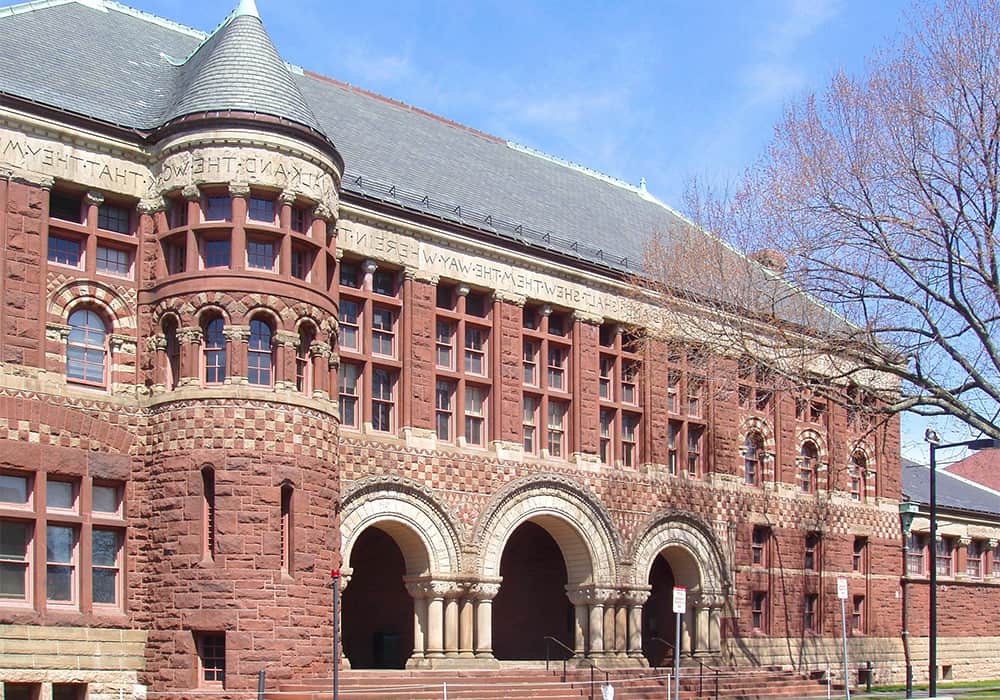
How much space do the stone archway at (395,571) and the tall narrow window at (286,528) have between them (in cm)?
204

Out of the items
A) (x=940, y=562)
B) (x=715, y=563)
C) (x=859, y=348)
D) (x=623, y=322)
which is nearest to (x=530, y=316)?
(x=623, y=322)

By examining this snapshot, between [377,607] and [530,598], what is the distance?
16.5 ft

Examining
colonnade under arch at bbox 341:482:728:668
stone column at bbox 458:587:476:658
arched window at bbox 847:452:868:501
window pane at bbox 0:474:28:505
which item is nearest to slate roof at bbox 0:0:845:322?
colonnade under arch at bbox 341:482:728:668

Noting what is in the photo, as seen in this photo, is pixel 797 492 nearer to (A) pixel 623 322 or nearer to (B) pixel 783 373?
(A) pixel 623 322

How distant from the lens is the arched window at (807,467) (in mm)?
45125

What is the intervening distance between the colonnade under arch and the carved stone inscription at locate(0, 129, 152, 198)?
26.9 ft

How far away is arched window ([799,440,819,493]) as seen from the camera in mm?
45125

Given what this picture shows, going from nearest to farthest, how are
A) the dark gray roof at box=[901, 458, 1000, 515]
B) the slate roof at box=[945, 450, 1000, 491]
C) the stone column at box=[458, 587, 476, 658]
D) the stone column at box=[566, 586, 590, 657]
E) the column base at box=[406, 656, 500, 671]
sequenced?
the column base at box=[406, 656, 500, 671] → the stone column at box=[458, 587, 476, 658] → the stone column at box=[566, 586, 590, 657] → the dark gray roof at box=[901, 458, 1000, 515] → the slate roof at box=[945, 450, 1000, 491]

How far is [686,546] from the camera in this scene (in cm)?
4016

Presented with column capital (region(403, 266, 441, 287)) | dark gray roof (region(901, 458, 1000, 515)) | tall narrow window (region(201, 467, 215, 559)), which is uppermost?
column capital (region(403, 266, 441, 287))

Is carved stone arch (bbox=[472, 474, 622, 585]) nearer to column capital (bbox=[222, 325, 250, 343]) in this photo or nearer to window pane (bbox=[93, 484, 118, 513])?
column capital (bbox=[222, 325, 250, 343])

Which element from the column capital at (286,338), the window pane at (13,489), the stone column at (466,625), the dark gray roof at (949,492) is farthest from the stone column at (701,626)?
the window pane at (13,489)

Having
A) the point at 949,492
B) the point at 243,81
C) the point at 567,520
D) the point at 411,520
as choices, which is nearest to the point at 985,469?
the point at 949,492

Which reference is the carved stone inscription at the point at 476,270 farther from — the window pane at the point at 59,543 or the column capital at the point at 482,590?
the window pane at the point at 59,543
